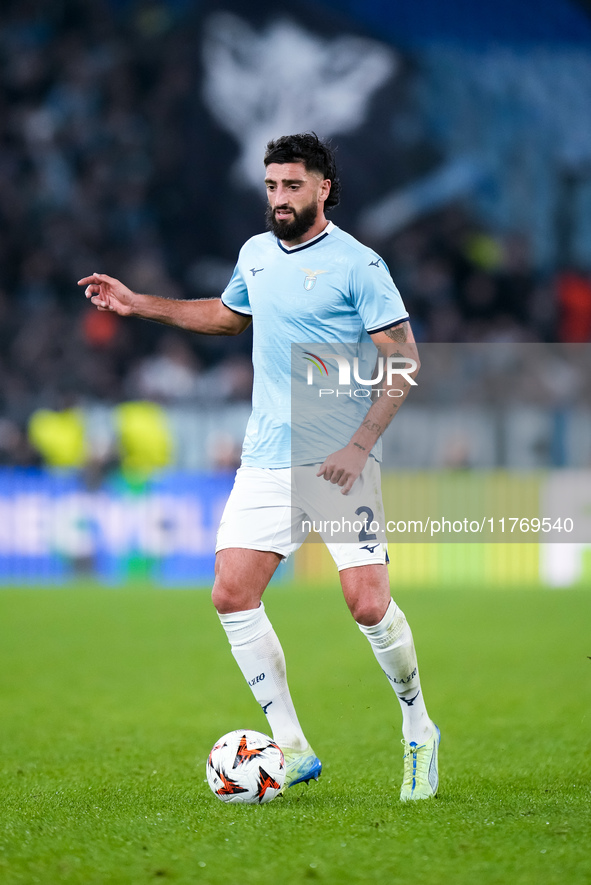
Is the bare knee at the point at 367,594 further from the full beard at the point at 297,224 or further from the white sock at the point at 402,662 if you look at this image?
the full beard at the point at 297,224

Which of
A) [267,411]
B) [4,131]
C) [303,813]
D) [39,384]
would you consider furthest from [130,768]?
[4,131]

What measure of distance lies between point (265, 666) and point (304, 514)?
1.99 feet

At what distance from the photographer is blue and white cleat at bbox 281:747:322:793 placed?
4.34m

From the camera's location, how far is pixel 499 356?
56.8 feet

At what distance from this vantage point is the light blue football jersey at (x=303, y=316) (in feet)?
14.2

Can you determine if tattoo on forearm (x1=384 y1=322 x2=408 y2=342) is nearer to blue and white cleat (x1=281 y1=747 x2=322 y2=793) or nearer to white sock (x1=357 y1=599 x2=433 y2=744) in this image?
white sock (x1=357 y1=599 x2=433 y2=744)

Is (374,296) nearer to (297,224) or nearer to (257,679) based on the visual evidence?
(297,224)

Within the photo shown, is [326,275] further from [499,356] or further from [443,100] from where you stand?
[443,100]

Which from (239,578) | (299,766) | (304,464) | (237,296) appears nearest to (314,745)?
(299,766)

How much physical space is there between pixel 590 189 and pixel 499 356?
5.86m

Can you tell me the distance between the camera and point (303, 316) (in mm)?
4371

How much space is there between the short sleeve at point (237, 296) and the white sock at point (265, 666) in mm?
1222

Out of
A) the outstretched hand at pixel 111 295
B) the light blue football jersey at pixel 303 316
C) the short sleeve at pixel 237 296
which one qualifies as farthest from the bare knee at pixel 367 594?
the outstretched hand at pixel 111 295

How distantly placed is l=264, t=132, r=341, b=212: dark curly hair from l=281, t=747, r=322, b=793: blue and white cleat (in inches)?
88.6
